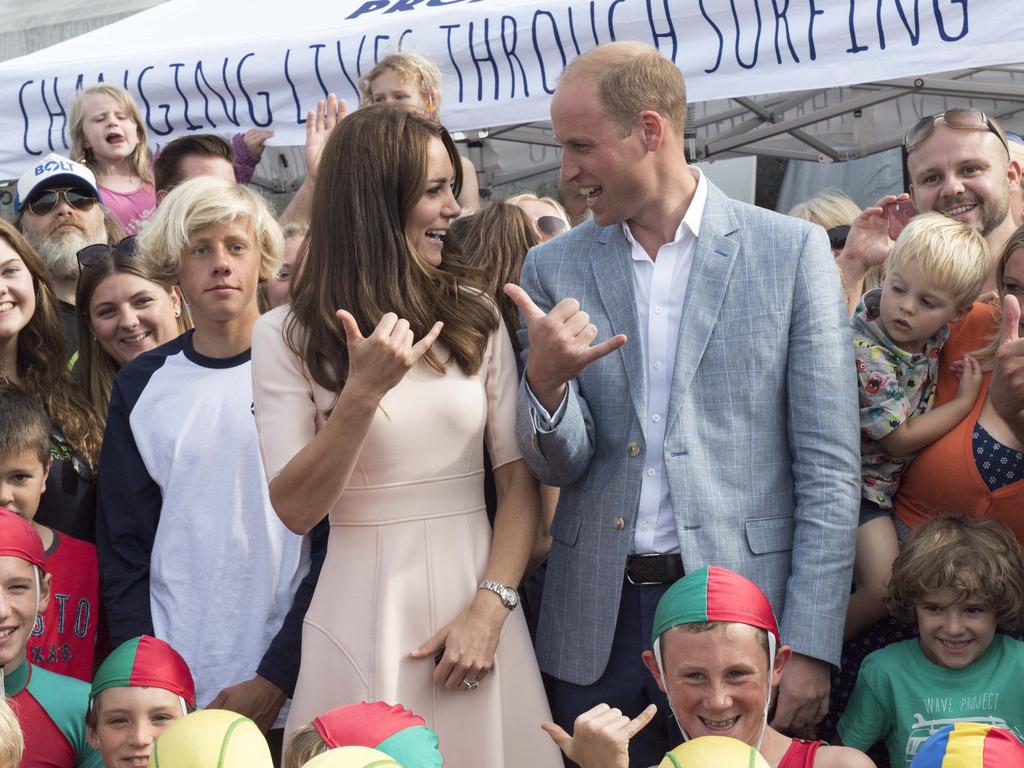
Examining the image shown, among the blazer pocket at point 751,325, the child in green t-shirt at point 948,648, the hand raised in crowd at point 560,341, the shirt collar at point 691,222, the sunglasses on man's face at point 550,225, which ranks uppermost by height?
the shirt collar at point 691,222

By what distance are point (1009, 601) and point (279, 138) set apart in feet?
13.0

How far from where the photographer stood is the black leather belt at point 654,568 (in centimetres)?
270

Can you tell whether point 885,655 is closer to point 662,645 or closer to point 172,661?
point 662,645

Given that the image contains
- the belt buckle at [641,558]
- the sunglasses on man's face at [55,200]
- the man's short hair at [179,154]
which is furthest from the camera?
the man's short hair at [179,154]

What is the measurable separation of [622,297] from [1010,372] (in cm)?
83

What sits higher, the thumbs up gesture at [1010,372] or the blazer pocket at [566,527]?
the thumbs up gesture at [1010,372]

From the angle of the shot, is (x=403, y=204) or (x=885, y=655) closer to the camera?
(x=403, y=204)

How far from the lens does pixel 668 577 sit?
270cm

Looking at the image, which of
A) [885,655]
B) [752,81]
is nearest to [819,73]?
[752,81]

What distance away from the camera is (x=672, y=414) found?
8.78 ft

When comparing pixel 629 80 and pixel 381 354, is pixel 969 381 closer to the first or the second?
pixel 629 80

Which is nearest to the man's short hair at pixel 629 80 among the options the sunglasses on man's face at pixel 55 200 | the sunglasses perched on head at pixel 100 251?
the sunglasses perched on head at pixel 100 251

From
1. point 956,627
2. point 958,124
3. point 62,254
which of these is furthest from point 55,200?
point 956,627

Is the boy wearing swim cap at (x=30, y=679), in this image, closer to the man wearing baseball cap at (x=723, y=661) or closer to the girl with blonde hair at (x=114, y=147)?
the man wearing baseball cap at (x=723, y=661)
